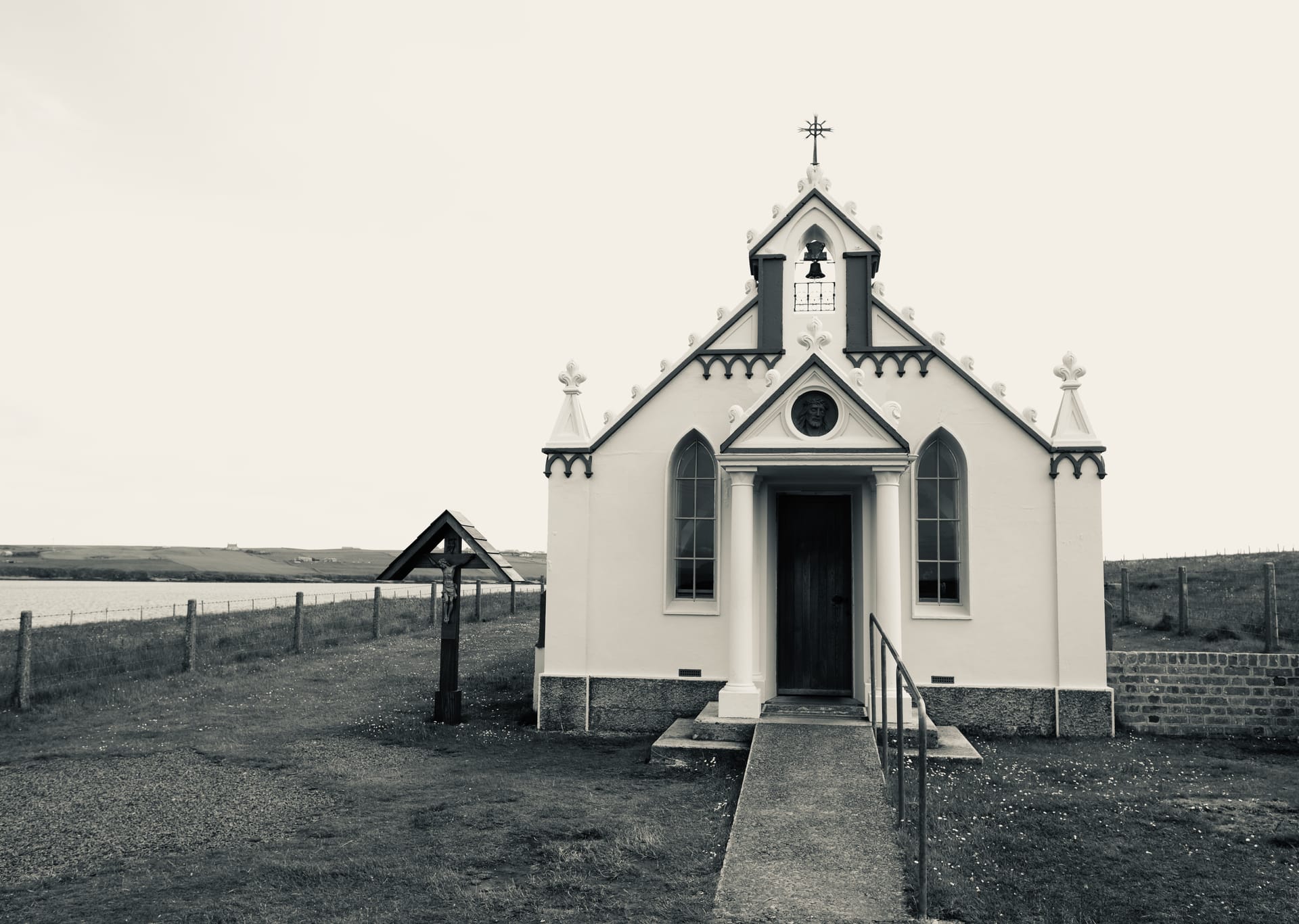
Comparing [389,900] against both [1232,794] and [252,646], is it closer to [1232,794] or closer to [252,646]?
[1232,794]

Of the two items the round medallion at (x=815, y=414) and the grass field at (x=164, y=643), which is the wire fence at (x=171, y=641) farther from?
the round medallion at (x=815, y=414)

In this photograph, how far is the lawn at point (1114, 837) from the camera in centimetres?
588

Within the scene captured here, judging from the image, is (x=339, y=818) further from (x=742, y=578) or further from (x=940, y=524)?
(x=940, y=524)

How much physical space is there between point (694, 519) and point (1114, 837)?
6451mm

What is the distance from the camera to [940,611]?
11891 mm

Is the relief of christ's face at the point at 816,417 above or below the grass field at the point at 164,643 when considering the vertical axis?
above

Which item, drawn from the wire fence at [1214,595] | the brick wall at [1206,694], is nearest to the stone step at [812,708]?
the brick wall at [1206,694]

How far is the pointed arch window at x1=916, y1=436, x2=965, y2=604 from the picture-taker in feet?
39.5

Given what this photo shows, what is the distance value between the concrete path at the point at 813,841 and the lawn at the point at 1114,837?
0.38 metres

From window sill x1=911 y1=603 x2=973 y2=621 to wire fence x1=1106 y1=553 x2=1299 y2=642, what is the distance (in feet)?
24.0

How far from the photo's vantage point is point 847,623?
40.6ft

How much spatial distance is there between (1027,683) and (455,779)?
23.4ft

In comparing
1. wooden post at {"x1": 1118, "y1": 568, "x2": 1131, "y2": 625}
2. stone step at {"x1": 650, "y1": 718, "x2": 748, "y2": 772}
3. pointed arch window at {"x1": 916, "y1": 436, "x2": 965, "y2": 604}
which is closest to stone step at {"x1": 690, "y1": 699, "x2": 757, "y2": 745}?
stone step at {"x1": 650, "y1": 718, "x2": 748, "y2": 772}

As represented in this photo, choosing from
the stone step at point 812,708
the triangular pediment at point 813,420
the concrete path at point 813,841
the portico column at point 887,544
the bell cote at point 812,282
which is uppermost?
the bell cote at point 812,282
